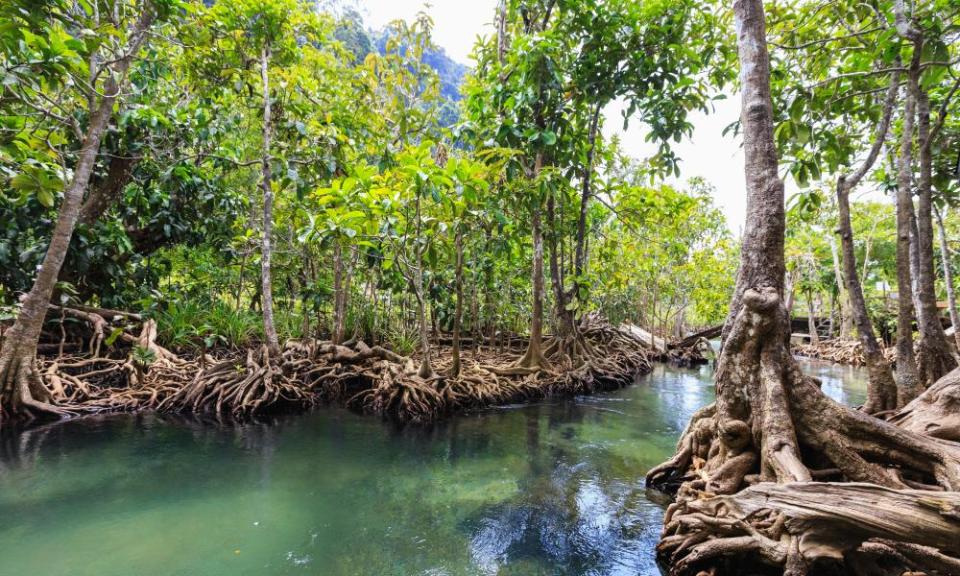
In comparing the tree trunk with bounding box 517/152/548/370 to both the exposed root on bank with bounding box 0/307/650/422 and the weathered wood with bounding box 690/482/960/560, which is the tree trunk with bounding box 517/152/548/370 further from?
the weathered wood with bounding box 690/482/960/560

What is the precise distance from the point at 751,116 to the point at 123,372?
899 cm

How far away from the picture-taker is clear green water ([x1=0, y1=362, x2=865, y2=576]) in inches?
115

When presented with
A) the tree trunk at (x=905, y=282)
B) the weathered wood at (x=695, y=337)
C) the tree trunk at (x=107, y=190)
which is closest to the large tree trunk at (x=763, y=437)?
the tree trunk at (x=905, y=282)

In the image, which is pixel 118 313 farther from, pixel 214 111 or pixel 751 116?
pixel 751 116

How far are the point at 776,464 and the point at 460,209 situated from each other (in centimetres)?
423

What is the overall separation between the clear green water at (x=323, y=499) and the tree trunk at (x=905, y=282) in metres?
2.48

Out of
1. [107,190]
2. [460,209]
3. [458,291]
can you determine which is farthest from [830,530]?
[107,190]

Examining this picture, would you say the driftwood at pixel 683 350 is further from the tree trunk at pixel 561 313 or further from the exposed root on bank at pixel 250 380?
the exposed root on bank at pixel 250 380

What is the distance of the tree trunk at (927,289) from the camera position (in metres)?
4.28

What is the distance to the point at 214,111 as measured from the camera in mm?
6535

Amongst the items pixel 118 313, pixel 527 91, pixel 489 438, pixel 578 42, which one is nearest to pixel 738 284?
pixel 489 438

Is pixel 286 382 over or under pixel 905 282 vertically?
under

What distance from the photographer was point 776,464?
2736mm

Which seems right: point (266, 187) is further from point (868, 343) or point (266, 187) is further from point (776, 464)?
point (868, 343)
